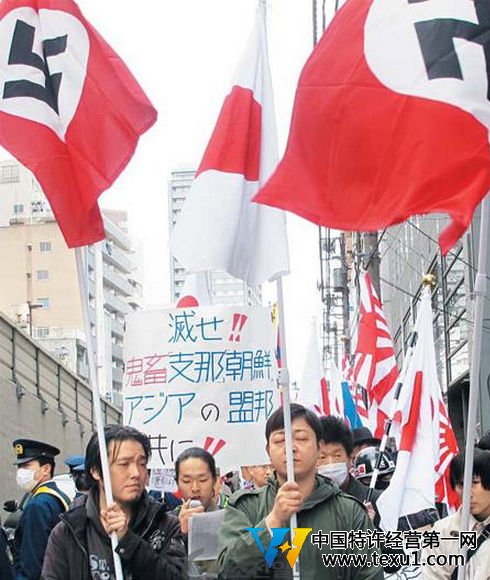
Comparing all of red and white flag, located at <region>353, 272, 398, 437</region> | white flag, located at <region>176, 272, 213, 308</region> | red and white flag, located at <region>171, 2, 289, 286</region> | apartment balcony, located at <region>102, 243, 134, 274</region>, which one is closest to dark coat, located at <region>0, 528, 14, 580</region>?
red and white flag, located at <region>171, 2, 289, 286</region>

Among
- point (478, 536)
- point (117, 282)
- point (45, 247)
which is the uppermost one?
point (117, 282)

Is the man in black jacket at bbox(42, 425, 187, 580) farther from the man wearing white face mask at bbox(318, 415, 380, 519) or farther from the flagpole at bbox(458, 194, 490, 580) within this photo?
the man wearing white face mask at bbox(318, 415, 380, 519)

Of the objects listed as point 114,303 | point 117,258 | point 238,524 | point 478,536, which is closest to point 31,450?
point 478,536

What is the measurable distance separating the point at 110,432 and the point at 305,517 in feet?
3.52

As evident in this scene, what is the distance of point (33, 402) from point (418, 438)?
61.1 feet

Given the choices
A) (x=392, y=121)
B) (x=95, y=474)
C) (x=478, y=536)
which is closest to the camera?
(x=392, y=121)

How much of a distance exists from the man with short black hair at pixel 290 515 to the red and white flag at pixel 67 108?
1452 millimetres

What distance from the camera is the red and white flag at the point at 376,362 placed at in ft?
39.8

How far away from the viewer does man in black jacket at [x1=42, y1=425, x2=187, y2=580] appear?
17.0 feet

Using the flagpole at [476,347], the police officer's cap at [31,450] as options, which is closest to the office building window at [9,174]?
the police officer's cap at [31,450]

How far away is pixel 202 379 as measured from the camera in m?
8.52

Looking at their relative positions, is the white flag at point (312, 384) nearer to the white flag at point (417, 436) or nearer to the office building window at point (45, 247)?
the white flag at point (417, 436)

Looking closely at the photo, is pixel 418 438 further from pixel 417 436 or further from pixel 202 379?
pixel 202 379

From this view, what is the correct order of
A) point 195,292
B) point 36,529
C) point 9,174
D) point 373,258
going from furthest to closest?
point 9,174 → point 373,258 → point 195,292 → point 36,529
